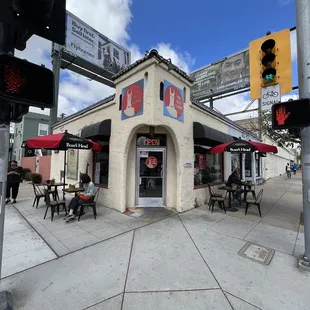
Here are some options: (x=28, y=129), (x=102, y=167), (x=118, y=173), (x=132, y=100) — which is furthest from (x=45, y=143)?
(x=28, y=129)

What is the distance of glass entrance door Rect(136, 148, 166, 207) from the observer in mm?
6824

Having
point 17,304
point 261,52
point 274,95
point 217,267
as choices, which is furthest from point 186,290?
point 261,52

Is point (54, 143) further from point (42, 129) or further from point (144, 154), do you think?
point (42, 129)

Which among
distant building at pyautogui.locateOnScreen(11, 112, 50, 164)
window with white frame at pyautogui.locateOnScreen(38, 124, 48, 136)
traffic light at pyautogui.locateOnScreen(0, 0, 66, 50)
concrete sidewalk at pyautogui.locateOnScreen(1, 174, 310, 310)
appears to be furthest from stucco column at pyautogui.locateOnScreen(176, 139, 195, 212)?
window with white frame at pyautogui.locateOnScreen(38, 124, 48, 136)

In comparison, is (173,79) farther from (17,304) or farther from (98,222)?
(17,304)

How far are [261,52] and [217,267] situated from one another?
175 inches

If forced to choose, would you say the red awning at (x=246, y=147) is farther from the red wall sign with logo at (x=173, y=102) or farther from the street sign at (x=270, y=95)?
the street sign at (x=270, y=95)

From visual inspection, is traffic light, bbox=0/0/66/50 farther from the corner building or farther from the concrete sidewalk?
the corner building

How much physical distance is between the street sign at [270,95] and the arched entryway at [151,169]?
342 centimetres

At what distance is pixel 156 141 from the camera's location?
22.6 feet

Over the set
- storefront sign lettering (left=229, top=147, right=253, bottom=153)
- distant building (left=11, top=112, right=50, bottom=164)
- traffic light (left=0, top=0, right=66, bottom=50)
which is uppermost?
distant building (left=11, top=112, right=50, bottom=164)

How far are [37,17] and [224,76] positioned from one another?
21.6 m

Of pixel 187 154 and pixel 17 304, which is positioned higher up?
pixel 187 154

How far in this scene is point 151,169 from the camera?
6.86m
